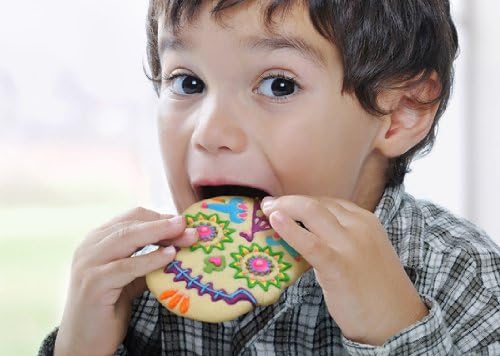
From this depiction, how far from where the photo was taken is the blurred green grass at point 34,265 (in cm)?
329

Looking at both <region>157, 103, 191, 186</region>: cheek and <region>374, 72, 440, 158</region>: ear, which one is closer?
<region>157, 103, 191, 186</region>: cheek

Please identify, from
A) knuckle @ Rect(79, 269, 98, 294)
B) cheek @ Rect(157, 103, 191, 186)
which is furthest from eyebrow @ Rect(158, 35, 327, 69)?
knuckle @ Rect(79, 269, 98, 294)

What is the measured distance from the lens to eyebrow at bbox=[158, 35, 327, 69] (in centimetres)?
114

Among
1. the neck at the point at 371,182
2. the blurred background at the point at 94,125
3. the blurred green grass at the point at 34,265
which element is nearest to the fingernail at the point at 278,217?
the neck at the point at 371,182

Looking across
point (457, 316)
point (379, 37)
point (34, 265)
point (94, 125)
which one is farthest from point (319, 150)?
point (34, 265)

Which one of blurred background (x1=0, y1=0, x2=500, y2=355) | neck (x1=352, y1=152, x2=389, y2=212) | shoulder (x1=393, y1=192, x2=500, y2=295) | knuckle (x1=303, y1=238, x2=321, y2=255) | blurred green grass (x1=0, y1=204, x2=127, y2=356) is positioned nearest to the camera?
knuckle (x1=303, y1=238, x2=321, y2=255)

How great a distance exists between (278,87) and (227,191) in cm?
18

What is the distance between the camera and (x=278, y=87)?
1170 millimetres

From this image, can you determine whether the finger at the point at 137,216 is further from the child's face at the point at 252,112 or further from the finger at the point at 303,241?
the finger at the point at 303,241

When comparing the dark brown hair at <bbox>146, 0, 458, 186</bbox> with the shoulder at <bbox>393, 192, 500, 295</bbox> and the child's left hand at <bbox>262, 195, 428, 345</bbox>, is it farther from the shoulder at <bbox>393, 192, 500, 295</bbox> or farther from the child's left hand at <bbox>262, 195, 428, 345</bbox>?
the child's left hand at <bbox>262, 195, 428, 345</bbox>

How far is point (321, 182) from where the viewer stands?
1229 mm

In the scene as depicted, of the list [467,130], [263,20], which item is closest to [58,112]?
[467,130]

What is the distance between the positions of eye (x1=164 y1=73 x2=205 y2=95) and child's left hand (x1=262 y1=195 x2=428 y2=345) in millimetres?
221

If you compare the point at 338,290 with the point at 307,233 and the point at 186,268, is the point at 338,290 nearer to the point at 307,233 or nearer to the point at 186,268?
the point at 307,233
